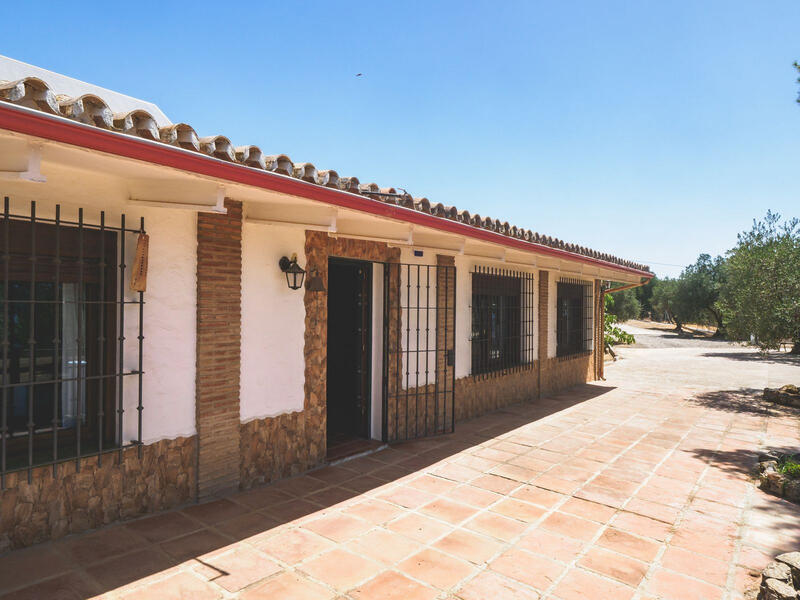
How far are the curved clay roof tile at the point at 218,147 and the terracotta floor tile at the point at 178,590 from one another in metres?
2.73

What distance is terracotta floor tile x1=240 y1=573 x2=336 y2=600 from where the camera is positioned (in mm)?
2695

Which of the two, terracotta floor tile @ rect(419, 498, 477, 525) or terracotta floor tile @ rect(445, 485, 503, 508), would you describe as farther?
terracotta floor tile @ rect(445, 485, 503, 508)

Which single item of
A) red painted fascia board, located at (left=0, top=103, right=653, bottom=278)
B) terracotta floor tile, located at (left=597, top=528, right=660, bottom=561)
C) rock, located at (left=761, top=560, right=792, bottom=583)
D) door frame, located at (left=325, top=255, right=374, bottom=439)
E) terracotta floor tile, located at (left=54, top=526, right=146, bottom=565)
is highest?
red painted fascia board, located at (left=0, top=103, right=653, bottom=278)

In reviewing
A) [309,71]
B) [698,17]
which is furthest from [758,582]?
[309,71]

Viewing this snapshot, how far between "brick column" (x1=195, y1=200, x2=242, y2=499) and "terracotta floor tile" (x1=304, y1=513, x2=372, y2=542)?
1019 mm

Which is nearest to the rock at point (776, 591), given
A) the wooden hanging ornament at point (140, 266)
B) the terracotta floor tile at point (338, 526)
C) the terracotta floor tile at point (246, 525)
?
the terracotta floor tile at point (338, 526)

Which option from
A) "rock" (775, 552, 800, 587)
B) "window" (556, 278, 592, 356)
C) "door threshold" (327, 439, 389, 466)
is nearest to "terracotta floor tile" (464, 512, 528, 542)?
"rock" (775, 552, 800, 587)

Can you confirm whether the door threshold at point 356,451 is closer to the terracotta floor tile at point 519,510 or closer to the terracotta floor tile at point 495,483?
the terracotta floor tile at point 495,483

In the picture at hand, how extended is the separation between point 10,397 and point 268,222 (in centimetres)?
232

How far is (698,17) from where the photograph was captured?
732cm

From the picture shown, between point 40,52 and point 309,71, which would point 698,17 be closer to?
point 309,71

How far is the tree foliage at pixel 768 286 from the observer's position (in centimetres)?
979

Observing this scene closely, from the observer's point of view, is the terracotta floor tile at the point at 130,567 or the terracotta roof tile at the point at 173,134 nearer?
the terracotta roof tile at the point at 173,134

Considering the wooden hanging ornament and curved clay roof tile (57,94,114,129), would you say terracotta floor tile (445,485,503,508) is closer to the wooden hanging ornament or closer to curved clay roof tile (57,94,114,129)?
the wooden hanging ornament
